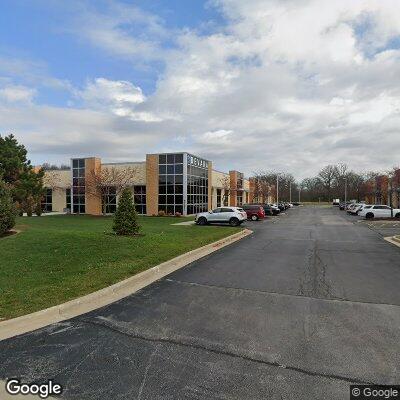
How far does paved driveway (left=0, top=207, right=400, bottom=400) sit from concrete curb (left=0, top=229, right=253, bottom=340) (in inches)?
10.3

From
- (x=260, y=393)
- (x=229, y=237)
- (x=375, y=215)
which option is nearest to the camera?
(x=260, y=393)

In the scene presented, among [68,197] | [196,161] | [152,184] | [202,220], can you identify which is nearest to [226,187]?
[196,161]

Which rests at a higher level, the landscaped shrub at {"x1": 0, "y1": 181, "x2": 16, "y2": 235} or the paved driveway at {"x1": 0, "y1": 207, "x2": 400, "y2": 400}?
the landscaped shrub at {"x1": 0, "y1": 181, "x2": 16, "y2": 235}

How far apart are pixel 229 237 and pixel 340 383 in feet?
48.0

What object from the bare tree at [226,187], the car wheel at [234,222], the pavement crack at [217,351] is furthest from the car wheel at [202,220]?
the bare tree at [226,187]

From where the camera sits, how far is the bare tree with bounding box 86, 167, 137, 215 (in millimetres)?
39375

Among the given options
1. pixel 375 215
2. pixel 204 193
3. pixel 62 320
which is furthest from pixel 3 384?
pixel 204 193

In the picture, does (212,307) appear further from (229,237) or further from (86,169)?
(86,169)

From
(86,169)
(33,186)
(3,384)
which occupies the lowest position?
(3,384)

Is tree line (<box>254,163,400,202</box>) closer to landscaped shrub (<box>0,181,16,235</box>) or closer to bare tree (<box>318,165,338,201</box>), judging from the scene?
bare tree (<box>318,165,338,201</box>)

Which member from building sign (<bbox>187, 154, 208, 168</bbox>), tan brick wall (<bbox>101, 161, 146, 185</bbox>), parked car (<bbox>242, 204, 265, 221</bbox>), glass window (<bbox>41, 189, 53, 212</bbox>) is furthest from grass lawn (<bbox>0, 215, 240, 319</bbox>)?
glass window (<bbox>41, 189, 53, 212</bbox>)

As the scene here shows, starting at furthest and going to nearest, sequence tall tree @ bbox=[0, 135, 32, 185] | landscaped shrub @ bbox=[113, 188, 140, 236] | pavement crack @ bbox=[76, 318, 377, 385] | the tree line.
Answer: the tree line
tall tree @ bbox=[0, 135, 32, 185]
landscaped shrub @ bbox=[113, 188, 140, 236]
pavement crack @ bbox=[76, 318, 377, 385]

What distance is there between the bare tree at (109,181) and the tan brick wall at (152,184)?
6.68 ft

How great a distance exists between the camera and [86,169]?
141 ft
